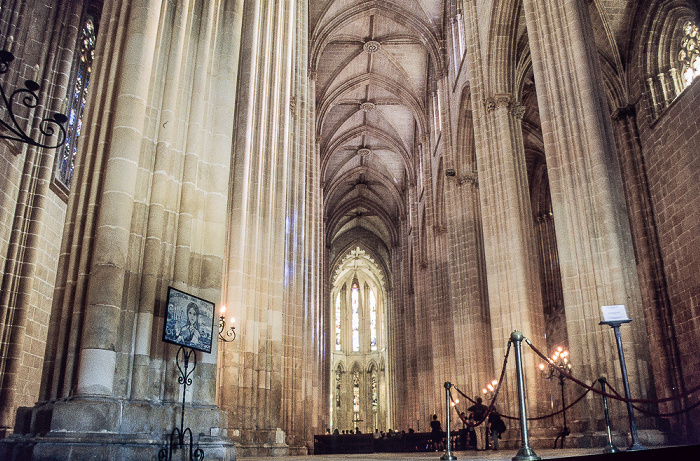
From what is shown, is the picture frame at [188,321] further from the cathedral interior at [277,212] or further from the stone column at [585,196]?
the stone column at [585,196]

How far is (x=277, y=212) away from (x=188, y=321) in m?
7.46

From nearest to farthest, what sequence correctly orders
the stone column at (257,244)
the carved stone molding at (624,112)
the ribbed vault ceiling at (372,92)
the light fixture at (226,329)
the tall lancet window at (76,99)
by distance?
1. the light fixture at (226,329)
2. the stone column at (257,244)
3. the tall lancet window at (76,99)
4. the carved stone molding at (624,112)
5. the ribbed vault ceiling at (372,92)

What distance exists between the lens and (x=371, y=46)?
29406 millimetres

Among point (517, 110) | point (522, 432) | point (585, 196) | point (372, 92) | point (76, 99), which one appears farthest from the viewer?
point (372, 92)

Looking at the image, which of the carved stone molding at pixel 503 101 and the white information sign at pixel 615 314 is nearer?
the white information sign at pixel 615 314

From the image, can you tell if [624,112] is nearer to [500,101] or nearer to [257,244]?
[500,101]

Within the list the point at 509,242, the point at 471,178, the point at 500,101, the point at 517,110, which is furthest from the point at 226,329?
the point at 471,178

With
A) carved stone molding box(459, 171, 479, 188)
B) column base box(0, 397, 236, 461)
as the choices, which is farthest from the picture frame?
carved stone molding box(459, 171, 479, 188)

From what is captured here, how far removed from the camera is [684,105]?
51.0 feet

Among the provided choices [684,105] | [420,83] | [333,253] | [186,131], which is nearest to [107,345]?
[186,131]

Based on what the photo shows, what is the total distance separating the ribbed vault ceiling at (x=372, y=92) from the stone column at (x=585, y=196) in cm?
1371

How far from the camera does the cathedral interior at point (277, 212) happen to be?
18.5ft

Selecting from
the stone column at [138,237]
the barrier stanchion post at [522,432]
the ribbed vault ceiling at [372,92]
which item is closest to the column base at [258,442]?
the stone column at [138,237]

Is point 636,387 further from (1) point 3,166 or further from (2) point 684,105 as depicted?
(1) point 3,166
